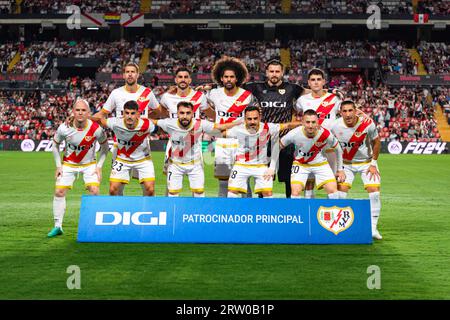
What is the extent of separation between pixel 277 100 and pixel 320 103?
651mm

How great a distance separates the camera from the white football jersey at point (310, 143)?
9.23 metres

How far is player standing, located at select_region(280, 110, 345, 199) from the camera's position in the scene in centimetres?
922

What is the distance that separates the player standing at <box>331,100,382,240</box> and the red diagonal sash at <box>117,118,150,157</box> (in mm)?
2761

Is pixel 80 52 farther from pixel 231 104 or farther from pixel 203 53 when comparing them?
pixel 231 104

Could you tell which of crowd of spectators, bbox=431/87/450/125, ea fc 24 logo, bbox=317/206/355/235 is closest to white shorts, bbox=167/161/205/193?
ea fc 24 logo, bbox=317/206/355/235

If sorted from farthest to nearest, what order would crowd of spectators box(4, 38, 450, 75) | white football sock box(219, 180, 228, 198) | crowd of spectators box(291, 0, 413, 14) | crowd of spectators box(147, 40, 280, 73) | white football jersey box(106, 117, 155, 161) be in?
crowd of spectators box(291, 0, 413, 14) → crowd of spectators box(147, 40, 280, 73) → crowd of spectators box(4, 38, 450, 75) → white football sock box(219, 180, 228, 198) → white football jersey box(106, 117, 155, 161)

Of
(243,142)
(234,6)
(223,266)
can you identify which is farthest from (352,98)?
(223,266)

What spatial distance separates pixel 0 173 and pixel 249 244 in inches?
551

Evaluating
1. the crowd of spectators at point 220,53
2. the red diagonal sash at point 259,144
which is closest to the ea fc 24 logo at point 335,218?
the red diagonal sash at point 259,144

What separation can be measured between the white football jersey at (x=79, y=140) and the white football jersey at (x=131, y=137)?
0.98 ft

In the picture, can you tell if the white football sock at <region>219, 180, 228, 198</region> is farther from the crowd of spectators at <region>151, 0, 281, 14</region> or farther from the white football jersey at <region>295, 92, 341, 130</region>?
the crowd of spectators at <region>151, 0, 281, 14</region>

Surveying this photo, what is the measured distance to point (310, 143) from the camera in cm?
931

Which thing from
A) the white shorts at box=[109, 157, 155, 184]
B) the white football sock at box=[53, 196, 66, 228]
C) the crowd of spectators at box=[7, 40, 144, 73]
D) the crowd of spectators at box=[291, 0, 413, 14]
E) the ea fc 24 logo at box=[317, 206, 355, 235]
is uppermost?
the crowd of spectators at box=[291, 0, 413, 14]
